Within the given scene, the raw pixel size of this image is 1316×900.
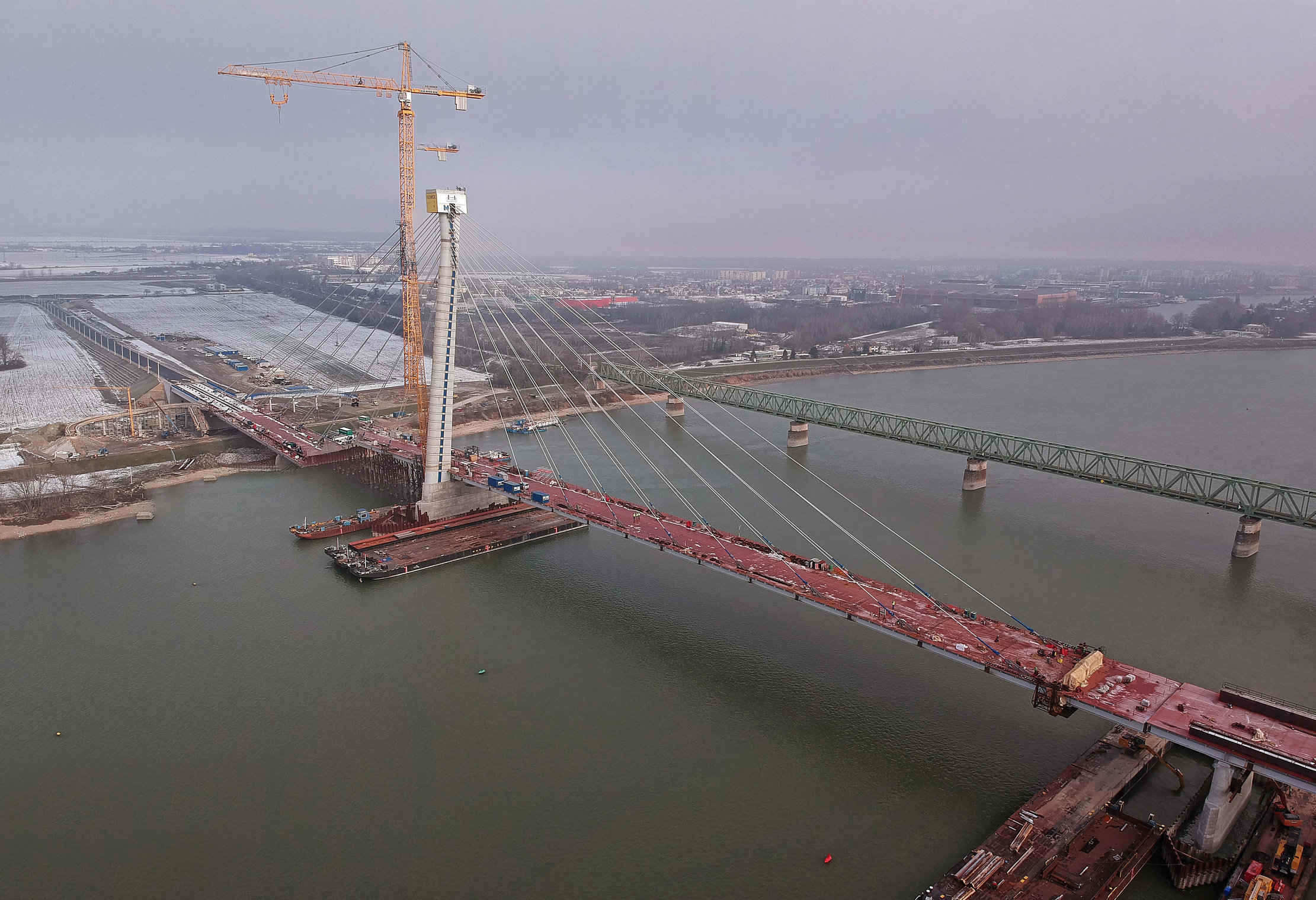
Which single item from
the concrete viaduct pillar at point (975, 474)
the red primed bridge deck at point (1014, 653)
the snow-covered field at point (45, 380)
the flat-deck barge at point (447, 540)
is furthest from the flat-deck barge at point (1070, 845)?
the snow-covered field at point (45, 380)

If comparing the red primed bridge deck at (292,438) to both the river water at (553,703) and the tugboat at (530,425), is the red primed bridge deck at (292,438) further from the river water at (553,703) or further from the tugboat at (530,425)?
the tugboat at (530,425)

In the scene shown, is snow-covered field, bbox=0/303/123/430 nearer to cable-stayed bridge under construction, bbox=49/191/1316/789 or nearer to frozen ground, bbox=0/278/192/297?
cable-stayed bridge under construction, bbox=49/191/1316/789

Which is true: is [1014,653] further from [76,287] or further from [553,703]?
[76,287]

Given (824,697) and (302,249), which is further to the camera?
(302,249)

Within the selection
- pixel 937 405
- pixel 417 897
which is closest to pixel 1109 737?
pixel 417 897

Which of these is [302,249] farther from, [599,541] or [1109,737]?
[1109,737]

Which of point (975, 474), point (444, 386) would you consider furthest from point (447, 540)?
point (975, 474)

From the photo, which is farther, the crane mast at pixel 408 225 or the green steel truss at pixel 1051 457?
the crane mast at pixel 408 225
